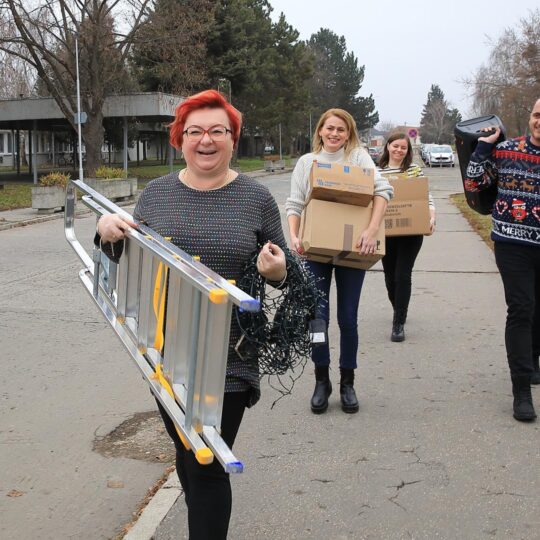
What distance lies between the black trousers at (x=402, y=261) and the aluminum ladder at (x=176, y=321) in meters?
3.98

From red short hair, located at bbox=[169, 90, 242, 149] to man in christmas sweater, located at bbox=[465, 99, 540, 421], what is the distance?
227 centimetres

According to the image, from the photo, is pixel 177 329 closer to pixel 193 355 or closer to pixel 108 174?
pixel 193 355

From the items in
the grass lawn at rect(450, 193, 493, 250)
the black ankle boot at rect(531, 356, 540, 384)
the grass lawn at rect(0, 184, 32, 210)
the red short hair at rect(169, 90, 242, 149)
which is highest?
the red short hair at rect(169, 90, 242, 149)

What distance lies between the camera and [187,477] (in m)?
2.60

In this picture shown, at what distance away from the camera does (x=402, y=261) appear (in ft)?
21.2

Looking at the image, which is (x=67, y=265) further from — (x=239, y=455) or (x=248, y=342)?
(x=248, y=342)

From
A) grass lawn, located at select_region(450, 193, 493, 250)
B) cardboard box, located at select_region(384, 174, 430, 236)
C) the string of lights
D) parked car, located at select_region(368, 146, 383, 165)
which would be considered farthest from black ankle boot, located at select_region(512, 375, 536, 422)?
grass lawn, located at select_region(450, 193, 493, 250)

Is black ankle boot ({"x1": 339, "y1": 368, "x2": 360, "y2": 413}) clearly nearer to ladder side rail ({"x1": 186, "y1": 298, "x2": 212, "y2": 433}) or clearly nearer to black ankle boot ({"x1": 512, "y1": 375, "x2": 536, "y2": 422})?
black ankle boot ({"x1": 512, "y1": 375, "x2": 536, "y2": 422})

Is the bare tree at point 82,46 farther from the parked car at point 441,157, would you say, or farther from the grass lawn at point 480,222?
the parked car at point 441,157

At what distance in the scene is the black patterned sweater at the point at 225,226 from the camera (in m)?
2.59

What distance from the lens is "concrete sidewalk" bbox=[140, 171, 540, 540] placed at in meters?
3.25

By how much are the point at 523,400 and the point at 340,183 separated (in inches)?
67.5

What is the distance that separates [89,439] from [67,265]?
7008 millimetres

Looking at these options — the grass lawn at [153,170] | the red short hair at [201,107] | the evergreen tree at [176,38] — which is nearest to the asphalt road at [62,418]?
the red short hair at [201,107]
